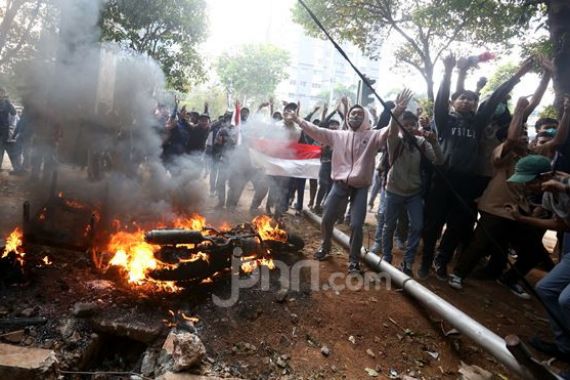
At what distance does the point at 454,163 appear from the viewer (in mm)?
5078

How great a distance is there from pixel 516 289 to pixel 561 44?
4.96 metres

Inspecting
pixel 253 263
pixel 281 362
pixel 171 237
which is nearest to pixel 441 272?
pixel 253 263

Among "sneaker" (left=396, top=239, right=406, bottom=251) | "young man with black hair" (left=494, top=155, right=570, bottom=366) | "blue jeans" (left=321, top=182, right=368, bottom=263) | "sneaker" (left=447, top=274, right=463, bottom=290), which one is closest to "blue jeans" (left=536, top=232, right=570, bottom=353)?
"young man with black hair" (left=494, top=155, right=570, bottom=366)

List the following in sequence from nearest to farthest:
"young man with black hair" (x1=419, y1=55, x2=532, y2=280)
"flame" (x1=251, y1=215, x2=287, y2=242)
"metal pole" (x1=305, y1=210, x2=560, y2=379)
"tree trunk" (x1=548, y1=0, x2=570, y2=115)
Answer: "metal pole" (x1=305, y1=210, x2=560, y2=379), "young man with black hair" (x1=419, y1=55, x2=532, y2=280), "flame" (x1=251, y1=215, x2=287, y2=242), "tree trunk" (x1=548, y1=0, x2=570, y2=115)

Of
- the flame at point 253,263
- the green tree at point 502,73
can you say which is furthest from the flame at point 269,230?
the green tree at point 502,73

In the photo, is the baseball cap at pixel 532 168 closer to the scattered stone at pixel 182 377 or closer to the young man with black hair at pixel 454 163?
the young man with black hair at pixel 454 163

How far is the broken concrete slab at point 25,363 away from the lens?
292 cm

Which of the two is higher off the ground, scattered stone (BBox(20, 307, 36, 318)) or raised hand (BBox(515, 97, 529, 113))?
raised hand (BBox(515, 97, 529, 113))

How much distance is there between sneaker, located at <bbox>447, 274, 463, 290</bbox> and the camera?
509cm

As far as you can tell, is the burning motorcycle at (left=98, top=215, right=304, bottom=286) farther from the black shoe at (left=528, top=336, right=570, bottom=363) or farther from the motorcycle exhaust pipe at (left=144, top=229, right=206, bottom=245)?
the black shoe at (left=528, top=336, right=570, bottom=363)

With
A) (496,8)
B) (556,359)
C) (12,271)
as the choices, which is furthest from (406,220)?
(496,8)

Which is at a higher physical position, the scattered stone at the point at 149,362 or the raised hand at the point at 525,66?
the raised hand at the point at 525,66

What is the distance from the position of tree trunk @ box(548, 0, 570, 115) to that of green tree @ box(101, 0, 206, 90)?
33.4ft

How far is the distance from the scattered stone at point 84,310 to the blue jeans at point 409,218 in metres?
3.94
